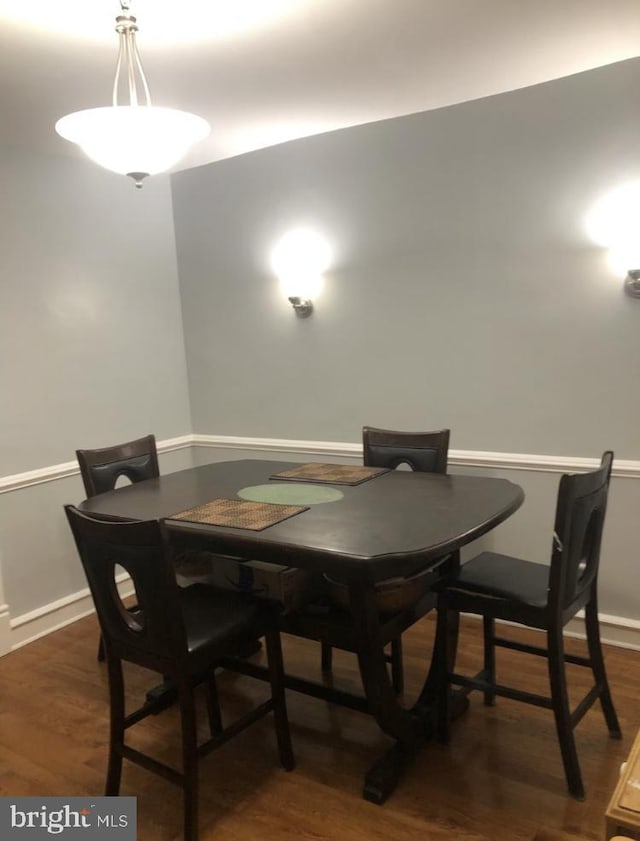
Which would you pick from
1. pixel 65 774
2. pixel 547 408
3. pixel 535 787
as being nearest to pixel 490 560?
pixel 535 787

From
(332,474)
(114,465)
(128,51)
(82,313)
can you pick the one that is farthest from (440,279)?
(82,313)

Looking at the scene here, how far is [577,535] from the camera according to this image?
197cm

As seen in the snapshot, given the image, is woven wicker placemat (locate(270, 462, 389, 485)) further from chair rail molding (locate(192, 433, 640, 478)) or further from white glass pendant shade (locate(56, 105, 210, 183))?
white glass pendant shade (locate(56, 105, 210, 183))

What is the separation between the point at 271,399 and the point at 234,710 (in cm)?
174

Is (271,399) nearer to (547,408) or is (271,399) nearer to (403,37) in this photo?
(547,408)

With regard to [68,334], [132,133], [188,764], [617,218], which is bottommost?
[188,764]

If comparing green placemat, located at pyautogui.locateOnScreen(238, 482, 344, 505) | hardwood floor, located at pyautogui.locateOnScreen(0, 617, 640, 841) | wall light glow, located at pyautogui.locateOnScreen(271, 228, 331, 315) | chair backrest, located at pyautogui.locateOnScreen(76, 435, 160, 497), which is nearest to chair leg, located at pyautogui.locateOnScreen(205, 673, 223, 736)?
hardwood floor, located at pyautogui.locateOnScreen(0, 617, 640, 841)

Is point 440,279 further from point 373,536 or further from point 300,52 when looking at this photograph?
point 373,536

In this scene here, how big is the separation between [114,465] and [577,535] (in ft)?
6.34

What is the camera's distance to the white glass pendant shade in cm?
181

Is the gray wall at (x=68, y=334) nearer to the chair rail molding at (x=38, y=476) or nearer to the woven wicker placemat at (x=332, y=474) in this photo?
the chair rail molding at (x=38, y=476)

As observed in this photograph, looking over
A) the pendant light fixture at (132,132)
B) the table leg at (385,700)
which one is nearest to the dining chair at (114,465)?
the pendant light fixture at (132,132)

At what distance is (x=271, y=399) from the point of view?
3756 mm

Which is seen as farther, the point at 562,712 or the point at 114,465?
the point at 114,465
